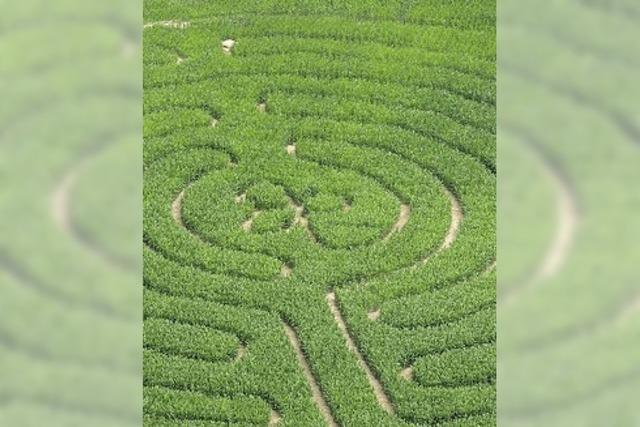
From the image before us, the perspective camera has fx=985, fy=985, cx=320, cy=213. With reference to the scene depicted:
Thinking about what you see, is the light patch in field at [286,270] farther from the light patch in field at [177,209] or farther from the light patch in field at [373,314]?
the light patch in field at [177,209]

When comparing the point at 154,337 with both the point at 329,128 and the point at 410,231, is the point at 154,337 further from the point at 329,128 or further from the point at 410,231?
the point at 329,128

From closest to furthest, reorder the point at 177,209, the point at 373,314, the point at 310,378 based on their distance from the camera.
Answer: the point at 310,378 < the point at 373,314 < the point at 177,209

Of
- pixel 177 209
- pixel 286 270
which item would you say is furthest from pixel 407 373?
pixel 177 209

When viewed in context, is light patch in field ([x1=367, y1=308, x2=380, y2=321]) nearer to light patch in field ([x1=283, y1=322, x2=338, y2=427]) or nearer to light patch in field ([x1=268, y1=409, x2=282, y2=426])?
light patch in field ([x1=283, y1=322, x2=338, y2=427])

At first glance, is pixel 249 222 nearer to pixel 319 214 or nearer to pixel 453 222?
pixel 319 214
